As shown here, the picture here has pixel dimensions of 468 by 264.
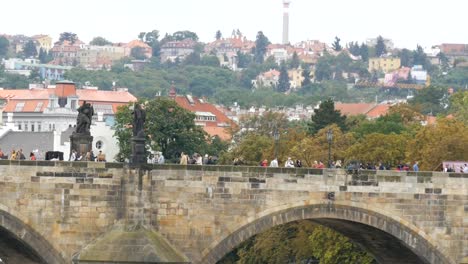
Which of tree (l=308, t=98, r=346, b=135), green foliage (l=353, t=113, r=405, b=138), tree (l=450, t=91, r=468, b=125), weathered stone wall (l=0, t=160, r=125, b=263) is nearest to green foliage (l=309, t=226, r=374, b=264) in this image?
weathered stone wall (l=0, t=160, r=125, b=263)

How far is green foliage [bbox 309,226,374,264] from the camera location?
76.1 metres

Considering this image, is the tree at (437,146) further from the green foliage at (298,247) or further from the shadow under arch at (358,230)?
the shadow under arch at (358,230)

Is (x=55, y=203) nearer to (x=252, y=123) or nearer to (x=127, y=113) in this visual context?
(x=127, y=113)

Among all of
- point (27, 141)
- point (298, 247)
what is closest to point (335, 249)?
point (298, 247)

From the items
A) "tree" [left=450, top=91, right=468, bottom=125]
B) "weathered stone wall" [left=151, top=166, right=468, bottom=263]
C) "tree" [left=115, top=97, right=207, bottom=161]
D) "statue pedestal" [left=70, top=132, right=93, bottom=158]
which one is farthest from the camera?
"tree" [left=450, top=91, right=468, bottom=125]

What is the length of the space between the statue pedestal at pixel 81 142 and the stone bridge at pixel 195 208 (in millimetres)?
2273

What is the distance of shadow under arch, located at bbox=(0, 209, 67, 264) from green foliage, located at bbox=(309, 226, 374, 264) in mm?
21063

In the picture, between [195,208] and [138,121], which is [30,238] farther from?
[195,208]

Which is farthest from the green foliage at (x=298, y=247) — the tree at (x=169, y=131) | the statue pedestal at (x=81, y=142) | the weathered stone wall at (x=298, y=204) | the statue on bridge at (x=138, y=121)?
the statue on bridge at (x=138, y=121)

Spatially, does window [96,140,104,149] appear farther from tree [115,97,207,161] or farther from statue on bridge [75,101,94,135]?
statue on bridge [75,101,94,135]

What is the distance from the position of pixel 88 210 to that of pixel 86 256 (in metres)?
1.56

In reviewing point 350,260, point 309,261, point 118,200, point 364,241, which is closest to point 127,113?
point 309,261

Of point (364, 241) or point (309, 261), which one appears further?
point (309, 261)

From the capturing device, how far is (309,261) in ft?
295
